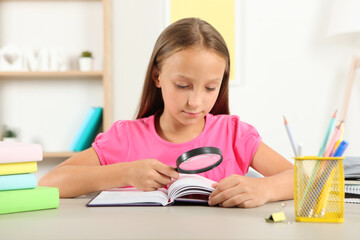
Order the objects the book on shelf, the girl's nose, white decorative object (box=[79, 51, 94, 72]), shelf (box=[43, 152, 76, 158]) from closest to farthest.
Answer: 1. the book on shelf
2. the girl's nose
3. shelf (box=[43, 152, 76, 158])
4. white decorative object (box=[79, 51, 94, 72])

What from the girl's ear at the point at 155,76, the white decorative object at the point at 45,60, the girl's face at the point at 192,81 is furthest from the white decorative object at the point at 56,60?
the girl's face at the point at 192,81

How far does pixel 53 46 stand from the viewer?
361cm

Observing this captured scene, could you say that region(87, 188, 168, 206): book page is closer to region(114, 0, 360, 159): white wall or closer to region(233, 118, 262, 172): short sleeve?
region(233, 118, 262, 172): short sleeve

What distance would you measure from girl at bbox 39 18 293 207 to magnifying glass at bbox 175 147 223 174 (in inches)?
1.7

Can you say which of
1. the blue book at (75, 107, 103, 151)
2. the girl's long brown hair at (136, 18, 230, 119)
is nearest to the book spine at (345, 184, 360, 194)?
the girl's long brown hair at (136, 18, 230, 119)

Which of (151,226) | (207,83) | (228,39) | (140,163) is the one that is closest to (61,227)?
(151,226)

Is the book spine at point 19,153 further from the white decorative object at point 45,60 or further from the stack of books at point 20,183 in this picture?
the white decorative object at point 45,60

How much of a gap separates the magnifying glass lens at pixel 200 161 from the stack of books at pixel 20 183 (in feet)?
0.90

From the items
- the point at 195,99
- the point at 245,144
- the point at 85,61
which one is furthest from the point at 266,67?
the point at 195,99

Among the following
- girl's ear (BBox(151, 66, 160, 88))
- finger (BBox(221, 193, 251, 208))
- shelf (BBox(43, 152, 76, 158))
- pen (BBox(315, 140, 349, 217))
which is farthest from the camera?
shelf (BBox(43, 152, 76, 158))

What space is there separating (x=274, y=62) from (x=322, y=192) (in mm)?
2831

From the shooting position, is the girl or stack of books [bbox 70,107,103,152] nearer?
the girl

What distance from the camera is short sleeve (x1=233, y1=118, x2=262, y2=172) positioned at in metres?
1.63

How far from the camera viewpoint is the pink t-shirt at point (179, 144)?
1.64 m
